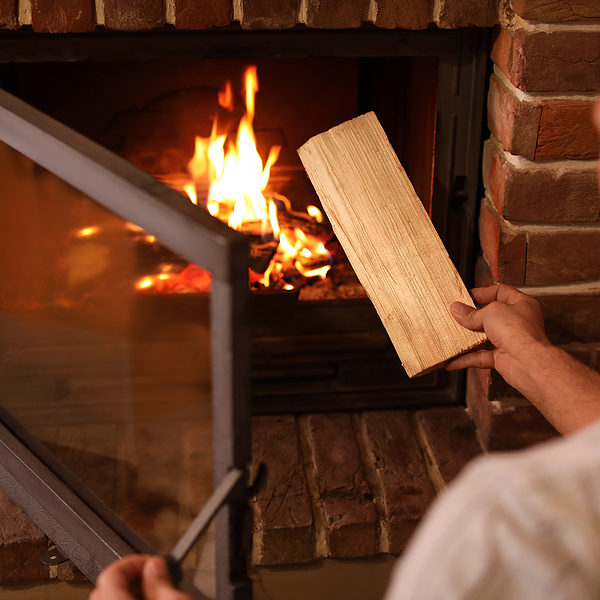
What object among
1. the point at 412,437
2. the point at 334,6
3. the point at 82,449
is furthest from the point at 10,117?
the point at 412,437

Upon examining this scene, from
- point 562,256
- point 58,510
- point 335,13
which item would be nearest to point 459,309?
point 562,256

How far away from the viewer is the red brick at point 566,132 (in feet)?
4.08

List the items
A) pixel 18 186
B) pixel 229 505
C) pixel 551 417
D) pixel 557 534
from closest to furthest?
pixel 557 534 < pixel 229 505 < pixel 551 417 < pixel 18 186

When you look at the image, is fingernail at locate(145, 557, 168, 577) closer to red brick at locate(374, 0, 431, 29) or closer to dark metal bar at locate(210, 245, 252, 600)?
dark metal bar at locate(210, 245, 252, 600)

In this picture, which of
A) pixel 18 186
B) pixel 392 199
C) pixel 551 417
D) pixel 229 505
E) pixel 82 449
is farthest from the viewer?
pixel 18 186

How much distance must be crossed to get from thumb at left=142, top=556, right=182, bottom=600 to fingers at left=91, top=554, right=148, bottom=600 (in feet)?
0.04

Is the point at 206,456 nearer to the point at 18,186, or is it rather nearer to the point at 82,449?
the point at 82,449

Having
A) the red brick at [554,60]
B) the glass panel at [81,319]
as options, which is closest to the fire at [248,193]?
the glass panel at [81,319]

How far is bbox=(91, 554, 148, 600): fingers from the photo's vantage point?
627 millimetres

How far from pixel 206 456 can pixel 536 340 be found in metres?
0.54

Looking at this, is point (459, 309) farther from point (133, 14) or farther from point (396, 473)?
point (133, 14)

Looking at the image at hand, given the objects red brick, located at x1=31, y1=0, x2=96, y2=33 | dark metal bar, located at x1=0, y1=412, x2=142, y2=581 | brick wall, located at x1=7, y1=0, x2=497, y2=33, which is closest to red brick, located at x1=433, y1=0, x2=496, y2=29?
brick wall, located at x1=7, y1=0, x2=497, y2=33

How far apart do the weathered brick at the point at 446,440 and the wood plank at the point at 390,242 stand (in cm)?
34

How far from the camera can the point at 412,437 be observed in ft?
5.05
